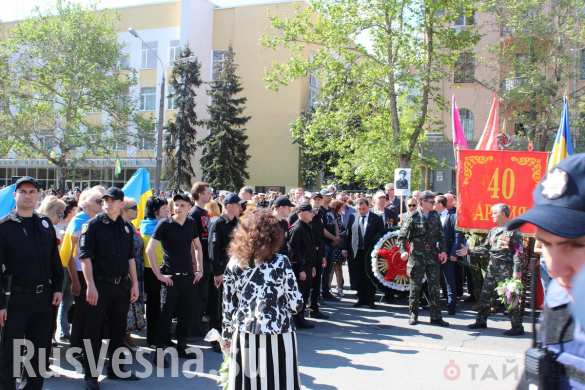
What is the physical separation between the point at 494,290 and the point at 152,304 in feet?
17.0

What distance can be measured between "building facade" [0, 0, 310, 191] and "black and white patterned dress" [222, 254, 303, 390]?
1736 inches

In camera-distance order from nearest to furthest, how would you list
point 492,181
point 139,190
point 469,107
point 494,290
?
1. point 494,290
2. point 139,190
3. point 492,181
4. point 469,107

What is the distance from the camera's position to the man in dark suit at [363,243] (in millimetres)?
10570

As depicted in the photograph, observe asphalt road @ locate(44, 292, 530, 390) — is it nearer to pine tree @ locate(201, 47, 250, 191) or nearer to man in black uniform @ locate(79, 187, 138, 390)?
man in black uniform @ locate(79, 187, 138, 390)

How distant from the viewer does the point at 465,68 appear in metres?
28.6

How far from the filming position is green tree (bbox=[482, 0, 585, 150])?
23922mm

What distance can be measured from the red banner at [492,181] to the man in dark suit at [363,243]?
1.76 metres

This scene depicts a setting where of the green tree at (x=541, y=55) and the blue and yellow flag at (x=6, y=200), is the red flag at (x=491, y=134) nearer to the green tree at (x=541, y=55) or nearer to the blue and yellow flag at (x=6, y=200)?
the blue and yellow flag at (x=6, y=200)

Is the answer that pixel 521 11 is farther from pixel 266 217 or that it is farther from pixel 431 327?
pixel 266 217

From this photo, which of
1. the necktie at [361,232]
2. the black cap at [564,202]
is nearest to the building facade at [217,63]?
the necktie at [361,232]

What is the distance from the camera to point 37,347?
4.87 m

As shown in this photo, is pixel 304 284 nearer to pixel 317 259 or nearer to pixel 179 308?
pixel 317 259

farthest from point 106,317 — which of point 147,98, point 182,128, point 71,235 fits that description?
Answer: point 147,98

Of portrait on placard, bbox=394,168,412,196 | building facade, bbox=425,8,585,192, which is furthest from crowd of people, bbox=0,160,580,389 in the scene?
building facade, bbox=425,8,585,192
